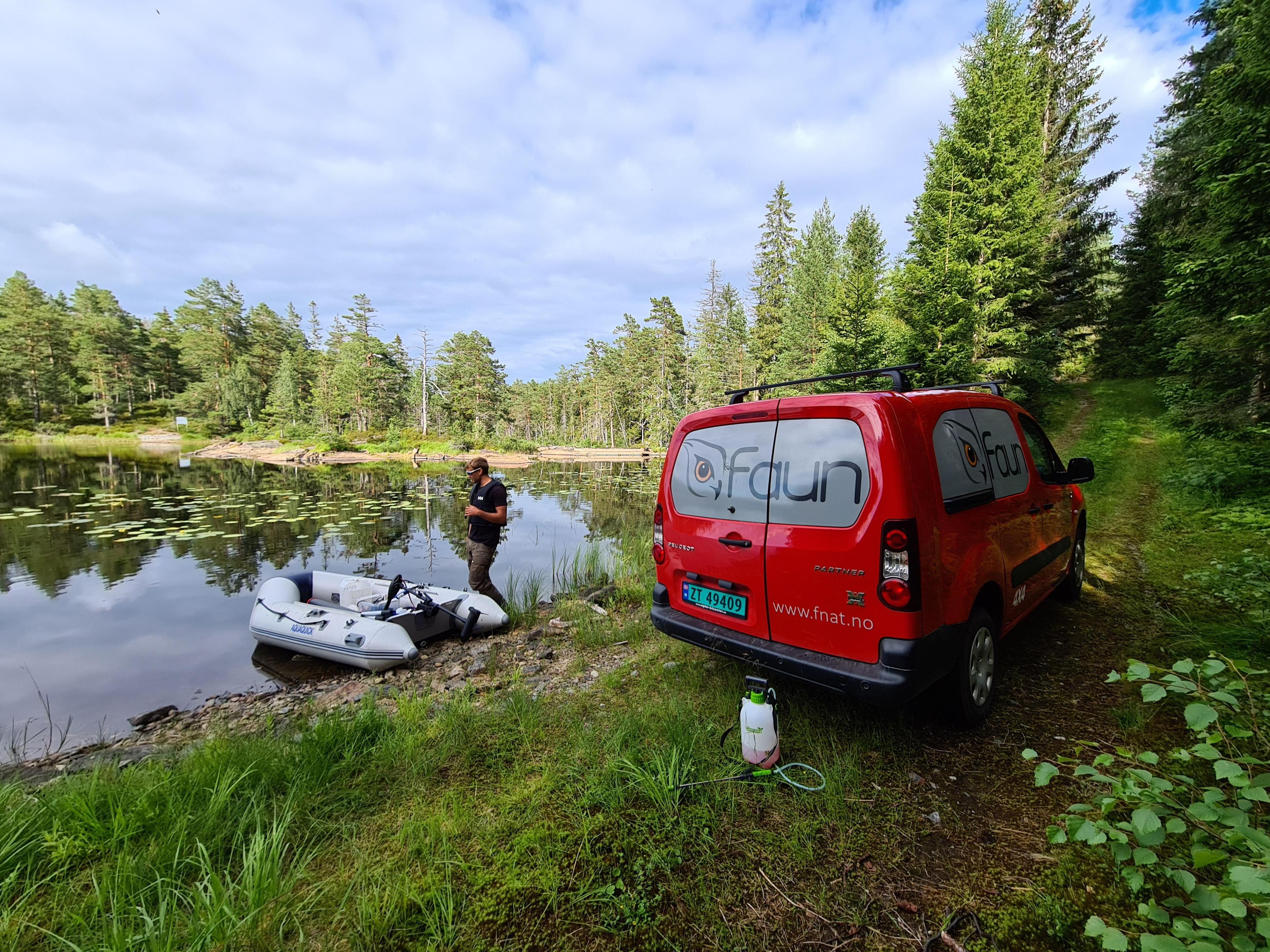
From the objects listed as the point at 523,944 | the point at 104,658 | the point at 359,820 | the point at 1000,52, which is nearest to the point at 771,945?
the point at 523,944

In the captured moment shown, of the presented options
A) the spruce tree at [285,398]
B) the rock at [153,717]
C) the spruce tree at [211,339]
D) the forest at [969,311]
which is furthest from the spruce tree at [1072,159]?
the spruce tree at [211,339]

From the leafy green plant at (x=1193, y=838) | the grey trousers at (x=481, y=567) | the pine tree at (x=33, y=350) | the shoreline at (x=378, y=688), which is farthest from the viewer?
the pine tree at (x=33, y=350)

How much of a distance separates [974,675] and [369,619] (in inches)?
243

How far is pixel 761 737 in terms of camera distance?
2.79 meters

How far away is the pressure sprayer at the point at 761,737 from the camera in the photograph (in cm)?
273

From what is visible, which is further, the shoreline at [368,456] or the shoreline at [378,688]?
the shoreline at [368,456]

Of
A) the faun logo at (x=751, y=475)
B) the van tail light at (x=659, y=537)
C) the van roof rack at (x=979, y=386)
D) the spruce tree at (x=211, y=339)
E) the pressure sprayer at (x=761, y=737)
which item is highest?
the spruce tree at (x=211, y=339)

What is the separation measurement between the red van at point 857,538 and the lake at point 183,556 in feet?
20.3

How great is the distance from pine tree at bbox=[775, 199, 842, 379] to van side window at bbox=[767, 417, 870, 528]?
22.8 metres

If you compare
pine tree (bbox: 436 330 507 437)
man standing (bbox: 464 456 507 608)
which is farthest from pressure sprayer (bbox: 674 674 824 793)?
pine tree (bbox: 436 330 507 437)

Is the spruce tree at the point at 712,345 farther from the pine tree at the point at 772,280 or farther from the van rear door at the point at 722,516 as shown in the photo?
the van rear door at the point at 722,516

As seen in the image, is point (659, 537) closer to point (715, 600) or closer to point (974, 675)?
point (715, 600)

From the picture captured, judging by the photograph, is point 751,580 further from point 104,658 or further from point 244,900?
point 104,658

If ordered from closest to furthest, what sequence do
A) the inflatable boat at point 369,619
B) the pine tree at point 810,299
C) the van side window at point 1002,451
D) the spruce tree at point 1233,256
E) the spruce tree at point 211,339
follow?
1. the van side window at point 1002,451
2. the spruce tree at point 1233,256
3. the inflatable boat at point 369,619
4. the pine tree at point 810,299
5. the spruce tree at point 211,339
